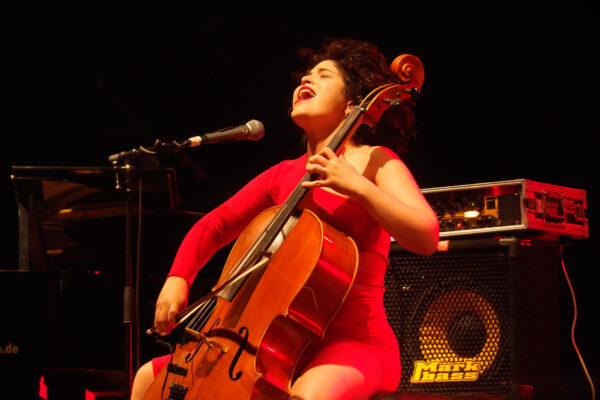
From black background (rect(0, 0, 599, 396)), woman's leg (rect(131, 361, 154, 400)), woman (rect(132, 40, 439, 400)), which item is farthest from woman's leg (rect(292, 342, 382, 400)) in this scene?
black background (rect(0, 0, 599, 396))

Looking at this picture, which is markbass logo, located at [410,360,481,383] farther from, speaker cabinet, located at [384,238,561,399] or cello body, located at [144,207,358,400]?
cello body, located at [144,207,358,400]

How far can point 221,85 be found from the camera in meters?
5.75

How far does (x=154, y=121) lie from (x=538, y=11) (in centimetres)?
308

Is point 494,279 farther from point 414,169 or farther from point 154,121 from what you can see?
point 154,121

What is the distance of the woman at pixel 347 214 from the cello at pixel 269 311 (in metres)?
0.10

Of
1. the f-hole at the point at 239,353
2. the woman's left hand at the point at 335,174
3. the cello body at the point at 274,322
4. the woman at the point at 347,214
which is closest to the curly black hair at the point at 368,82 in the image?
the woman at the point at 347,214

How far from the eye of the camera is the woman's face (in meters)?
2.51

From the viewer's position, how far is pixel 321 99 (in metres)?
2.53

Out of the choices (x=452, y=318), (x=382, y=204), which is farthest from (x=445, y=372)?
(x=382, y=204)

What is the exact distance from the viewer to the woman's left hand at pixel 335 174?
2.12 m

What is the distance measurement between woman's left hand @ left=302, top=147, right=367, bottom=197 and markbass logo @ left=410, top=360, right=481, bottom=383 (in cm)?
135

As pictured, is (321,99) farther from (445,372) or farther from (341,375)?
(445,372)

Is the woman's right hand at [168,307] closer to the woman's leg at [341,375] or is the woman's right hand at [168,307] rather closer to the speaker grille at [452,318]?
the woman's leg at [341,375]

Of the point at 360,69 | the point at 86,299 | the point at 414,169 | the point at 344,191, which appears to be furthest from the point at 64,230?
the point at 344,191
